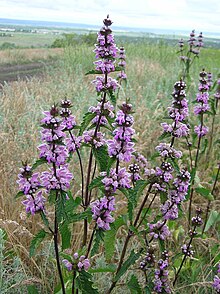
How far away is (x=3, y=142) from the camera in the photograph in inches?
130

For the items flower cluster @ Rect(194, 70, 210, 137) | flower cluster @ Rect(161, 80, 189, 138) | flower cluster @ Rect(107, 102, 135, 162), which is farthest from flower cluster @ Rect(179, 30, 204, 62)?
flower cluster @ Rect(107, 102, 135, 162)

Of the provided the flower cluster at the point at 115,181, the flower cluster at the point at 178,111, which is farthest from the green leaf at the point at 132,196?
the flower cluster at the point at 178,111

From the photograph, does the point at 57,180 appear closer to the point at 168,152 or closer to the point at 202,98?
the point at 168,152

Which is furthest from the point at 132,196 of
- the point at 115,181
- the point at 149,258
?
the point at 149,258

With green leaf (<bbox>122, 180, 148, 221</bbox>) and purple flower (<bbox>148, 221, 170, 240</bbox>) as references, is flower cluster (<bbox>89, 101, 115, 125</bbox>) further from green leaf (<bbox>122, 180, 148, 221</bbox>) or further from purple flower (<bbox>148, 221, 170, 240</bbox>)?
purple flower (<bbox>148, 221, 170, 240</bbox>)

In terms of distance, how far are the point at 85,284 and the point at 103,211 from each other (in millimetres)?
268

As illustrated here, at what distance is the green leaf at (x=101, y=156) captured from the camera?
156 centimetres

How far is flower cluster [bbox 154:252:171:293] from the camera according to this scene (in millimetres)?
1861

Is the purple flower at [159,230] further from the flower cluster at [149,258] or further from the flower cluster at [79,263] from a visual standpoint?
the flower cluster at [79,263]

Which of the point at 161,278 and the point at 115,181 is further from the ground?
the point at 115,181

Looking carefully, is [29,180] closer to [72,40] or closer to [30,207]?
[30,207]

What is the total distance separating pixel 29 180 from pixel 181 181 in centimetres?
70

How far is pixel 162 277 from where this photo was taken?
1.89 meters

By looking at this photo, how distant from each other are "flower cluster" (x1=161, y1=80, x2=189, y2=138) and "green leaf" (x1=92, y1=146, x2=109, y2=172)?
28 cm
